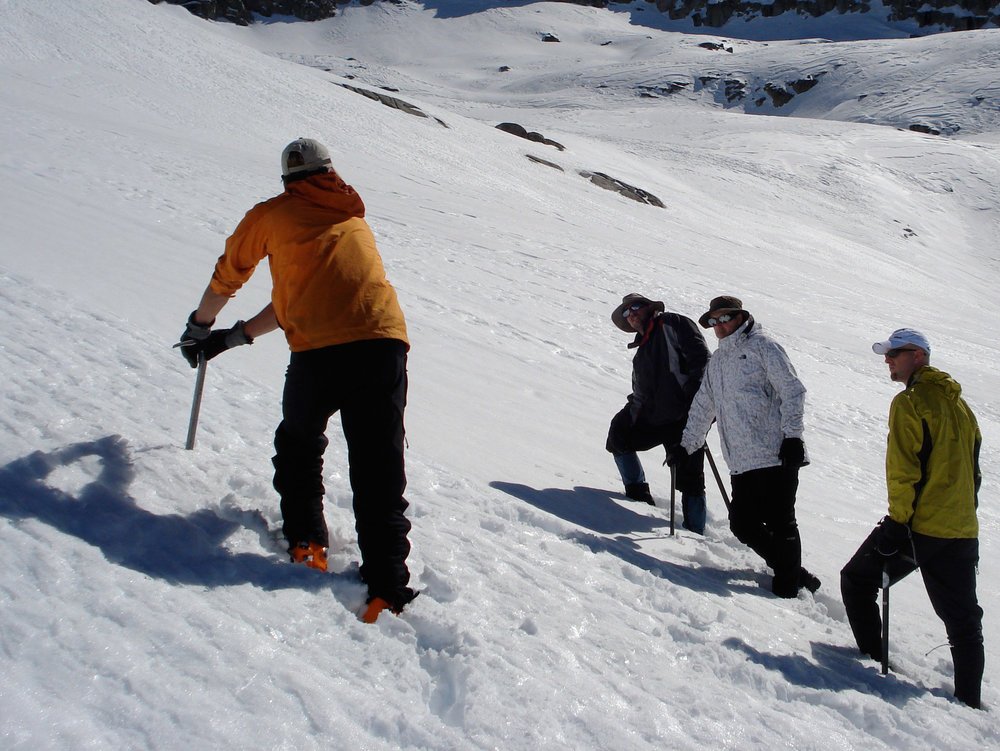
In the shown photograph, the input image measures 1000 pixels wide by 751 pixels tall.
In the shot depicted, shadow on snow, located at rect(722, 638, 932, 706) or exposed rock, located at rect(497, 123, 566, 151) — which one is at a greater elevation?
exposed rock, located at rect(497, 123, 566, 151)

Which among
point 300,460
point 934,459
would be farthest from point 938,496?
point 300,460

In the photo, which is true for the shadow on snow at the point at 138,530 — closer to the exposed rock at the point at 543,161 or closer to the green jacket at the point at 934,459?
the green jacket at the point at 934,459

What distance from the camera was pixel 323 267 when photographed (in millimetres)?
3158

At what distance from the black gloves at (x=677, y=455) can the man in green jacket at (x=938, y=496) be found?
1.31m

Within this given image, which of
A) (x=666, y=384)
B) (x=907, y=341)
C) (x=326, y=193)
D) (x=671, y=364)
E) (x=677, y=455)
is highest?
(x=326, y=193)

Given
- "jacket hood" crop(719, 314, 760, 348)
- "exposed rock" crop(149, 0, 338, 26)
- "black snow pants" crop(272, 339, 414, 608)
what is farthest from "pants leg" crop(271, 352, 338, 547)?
"exposed rock" crop(149, 0, 338, 26)

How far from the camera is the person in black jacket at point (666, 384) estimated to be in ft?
17.2

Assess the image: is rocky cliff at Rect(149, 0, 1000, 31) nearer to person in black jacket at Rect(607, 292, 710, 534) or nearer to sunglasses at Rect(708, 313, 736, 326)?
person in black jacket at Rect(607, 292, 710, 534)

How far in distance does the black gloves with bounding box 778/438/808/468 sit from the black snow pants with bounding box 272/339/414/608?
2.03 meters

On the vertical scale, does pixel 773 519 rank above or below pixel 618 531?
above

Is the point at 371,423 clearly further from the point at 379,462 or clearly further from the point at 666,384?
the point at 666,384

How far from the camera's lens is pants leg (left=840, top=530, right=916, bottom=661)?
12.7 feet

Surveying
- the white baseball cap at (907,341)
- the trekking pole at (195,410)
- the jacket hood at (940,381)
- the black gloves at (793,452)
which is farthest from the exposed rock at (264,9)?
the jacket hood at (940,381)

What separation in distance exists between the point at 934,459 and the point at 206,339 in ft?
10.1
